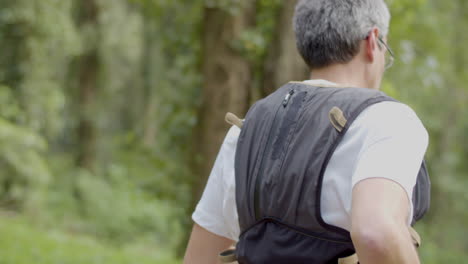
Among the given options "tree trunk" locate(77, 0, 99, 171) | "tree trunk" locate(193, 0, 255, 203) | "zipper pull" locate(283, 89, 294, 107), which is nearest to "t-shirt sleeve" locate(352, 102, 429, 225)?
"zipper pull" locate(283, 89, 294, 107)

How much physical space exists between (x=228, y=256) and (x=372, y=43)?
0.72 metres

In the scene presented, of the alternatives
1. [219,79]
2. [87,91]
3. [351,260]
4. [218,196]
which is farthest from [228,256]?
[87,91]

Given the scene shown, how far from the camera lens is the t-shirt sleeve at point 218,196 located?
1.93 metres

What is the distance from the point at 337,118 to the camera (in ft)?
5.21

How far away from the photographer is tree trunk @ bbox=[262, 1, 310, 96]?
15.2 ft

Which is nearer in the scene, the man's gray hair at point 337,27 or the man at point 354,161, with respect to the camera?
the man at point 354,161

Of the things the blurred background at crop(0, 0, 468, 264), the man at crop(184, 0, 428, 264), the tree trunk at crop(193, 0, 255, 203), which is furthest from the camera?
the blurred background at crop(0, 0, 468, 264)

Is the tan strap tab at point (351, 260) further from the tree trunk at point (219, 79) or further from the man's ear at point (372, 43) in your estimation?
the tree trunk at point (219, 79)

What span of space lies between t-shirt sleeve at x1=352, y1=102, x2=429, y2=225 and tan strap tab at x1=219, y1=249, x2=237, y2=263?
554 mm

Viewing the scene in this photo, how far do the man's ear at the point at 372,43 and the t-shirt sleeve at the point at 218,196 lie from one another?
1.39 feet

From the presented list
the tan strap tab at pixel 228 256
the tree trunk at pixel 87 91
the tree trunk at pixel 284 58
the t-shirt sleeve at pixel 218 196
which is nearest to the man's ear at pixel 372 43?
the t-shirt sleeve at pixel 218 196

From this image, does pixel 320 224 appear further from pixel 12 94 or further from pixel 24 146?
pixel 12 94

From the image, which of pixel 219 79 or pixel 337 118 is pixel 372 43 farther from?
pixel 219 79

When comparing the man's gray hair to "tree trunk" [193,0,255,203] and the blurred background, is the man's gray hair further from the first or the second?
"tree trunk" [193,0,255,203]
